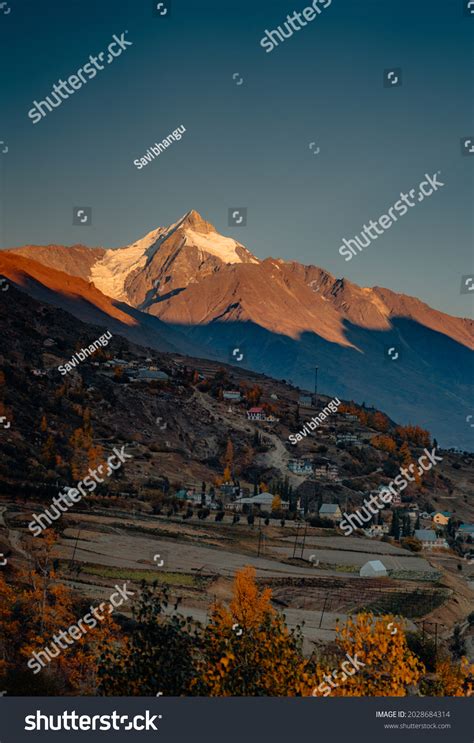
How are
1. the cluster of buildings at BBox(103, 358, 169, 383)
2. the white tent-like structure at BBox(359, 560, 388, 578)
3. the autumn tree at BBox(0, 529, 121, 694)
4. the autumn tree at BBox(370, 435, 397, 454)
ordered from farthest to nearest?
the cluster of buildings at BBox(103, 358, 169, 383) → the autumn tree at BBox(370, 435, 397, 454) → the white tent-like structure at BBox(359, 560, 388, 578) → the autumn tree at BBox(0, 529, 121, 694)

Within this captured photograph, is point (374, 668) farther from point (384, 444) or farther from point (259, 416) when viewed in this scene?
point (384, 444)

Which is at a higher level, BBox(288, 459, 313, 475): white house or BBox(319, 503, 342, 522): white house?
A: BBox(288, 459, 313, 475): white house

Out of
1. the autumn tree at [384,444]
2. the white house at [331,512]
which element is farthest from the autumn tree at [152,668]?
the autumn tree at [384,444]

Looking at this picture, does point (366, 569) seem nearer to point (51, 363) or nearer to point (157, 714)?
point (157, 714)

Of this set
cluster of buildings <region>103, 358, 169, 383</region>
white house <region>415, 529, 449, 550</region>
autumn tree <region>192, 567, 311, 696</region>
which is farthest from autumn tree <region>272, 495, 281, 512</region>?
autumn tree <region>192, 567, 311, 696</region>

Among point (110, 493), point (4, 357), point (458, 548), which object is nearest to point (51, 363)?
point (4, 357)

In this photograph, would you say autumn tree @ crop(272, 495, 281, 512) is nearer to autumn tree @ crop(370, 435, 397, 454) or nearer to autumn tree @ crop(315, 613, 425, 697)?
autumn tree @ crop(370, 435, 397, 454)

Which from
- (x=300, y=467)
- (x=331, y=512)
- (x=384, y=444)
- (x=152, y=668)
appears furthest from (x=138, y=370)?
(x=152, y=668)

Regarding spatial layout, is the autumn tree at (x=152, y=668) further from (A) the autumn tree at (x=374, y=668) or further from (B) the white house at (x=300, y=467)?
(B) the white house at (x=300, y=467)
